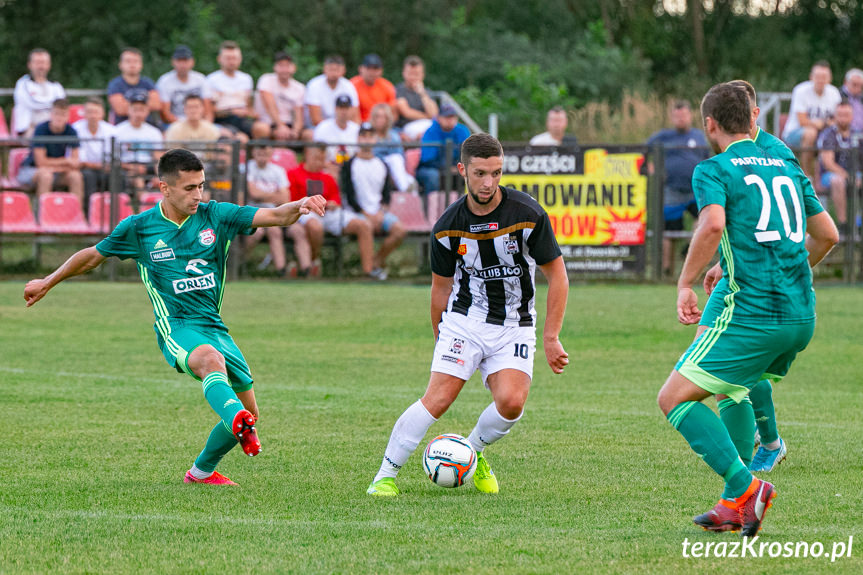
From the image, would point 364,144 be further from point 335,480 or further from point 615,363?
point 335,480

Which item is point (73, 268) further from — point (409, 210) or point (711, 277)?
point (409, 210)

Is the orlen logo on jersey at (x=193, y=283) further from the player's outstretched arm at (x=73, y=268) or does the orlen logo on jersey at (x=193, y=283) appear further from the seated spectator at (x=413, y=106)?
the seated spectator at (x=413, y=106)

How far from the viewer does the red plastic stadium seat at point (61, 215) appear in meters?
17.5

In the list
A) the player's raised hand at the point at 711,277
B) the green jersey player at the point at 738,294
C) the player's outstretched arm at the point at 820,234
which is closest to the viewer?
the green jersey player at the point at 738,294

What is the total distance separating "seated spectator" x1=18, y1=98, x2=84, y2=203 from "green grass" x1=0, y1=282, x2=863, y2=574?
3.80 m

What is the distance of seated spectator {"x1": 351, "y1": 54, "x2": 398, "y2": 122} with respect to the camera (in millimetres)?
19359

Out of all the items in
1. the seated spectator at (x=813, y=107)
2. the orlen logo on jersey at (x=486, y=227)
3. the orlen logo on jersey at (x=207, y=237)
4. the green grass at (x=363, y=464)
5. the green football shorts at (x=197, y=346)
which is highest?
the seated spectator at (x=813, y=107)

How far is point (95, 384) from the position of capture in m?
10.4

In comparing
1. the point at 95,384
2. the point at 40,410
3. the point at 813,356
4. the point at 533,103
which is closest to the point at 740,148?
the point at 40,410

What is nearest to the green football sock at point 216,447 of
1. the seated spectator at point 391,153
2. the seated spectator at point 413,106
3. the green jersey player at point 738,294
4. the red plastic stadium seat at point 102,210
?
the green jersey player at point 738,294

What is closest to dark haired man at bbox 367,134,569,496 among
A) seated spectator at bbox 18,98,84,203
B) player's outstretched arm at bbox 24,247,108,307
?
player's outstretched arm at bbox 24,247,108,307

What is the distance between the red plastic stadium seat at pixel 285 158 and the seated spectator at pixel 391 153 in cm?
118

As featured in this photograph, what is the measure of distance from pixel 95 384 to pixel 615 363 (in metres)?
4.79

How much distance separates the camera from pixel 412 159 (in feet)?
58.7
